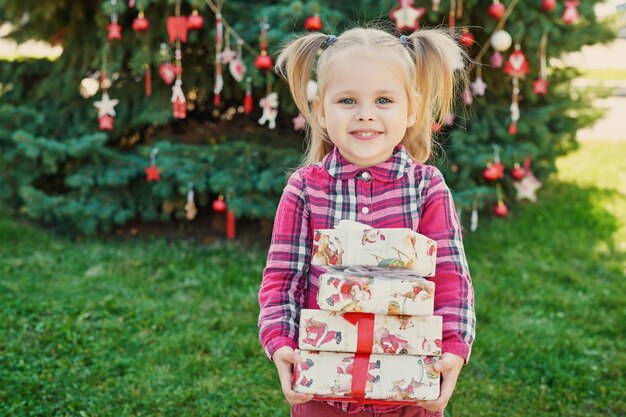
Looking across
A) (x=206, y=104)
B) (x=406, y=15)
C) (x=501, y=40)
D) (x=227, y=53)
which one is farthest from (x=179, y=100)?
(x=501, y=40)

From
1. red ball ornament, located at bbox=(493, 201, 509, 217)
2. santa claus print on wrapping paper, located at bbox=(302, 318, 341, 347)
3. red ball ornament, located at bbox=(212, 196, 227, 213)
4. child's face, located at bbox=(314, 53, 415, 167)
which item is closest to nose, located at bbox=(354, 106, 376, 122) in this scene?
child's face, located at bbox=(314, 53, 415, 167)

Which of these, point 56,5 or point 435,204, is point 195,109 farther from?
point 435,204

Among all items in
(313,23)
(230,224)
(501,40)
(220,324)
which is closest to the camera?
(220,324)

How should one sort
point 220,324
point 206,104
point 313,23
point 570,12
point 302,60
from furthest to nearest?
point 206,104 < point 570,12 < point 313,23 < point 220,324 < point 302,60

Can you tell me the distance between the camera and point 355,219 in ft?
6.59

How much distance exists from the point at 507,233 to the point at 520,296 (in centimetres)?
104

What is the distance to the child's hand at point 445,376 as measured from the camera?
6.13 ft

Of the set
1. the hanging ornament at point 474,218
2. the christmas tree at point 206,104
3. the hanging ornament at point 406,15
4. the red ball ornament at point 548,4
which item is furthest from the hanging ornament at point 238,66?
A: the red ball ornament at point 548,4

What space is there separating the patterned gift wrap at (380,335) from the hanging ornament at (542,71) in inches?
140

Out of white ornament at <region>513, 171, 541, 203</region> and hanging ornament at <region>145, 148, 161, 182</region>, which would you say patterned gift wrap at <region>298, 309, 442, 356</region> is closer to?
hanging ornament at <region>145, 148, 161, 182</region>

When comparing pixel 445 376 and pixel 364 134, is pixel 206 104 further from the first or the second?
pixel 445 376

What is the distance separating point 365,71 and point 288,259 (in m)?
A: 0.52

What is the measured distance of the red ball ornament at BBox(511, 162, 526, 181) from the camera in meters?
5.27

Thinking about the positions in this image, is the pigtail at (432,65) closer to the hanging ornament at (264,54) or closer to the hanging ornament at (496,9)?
the hanging ornament at (264,54)
